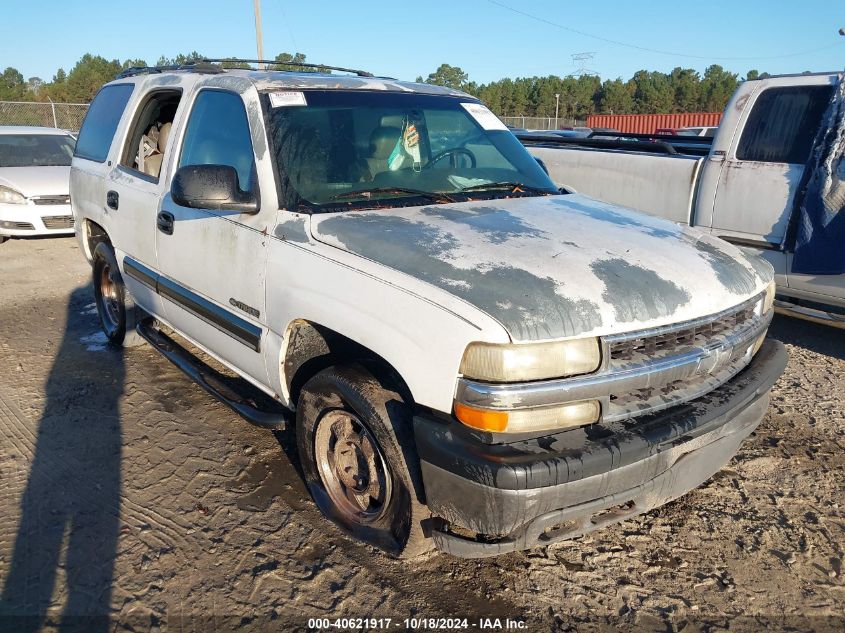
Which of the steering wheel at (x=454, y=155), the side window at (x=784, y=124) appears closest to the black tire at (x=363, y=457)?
the steering wheel at (x=454, y=155)

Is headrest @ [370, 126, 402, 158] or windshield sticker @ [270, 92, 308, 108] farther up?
windshield sticker @ [270, 92, 308, 108]

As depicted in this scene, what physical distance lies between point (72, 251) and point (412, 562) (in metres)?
8.38

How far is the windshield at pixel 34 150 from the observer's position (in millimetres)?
10203

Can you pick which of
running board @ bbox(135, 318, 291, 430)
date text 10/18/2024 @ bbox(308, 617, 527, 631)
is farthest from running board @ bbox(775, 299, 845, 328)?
running board @ bbox(135, 318, 291, 430)

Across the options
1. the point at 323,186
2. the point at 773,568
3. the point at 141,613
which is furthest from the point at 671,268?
the point at 141,613

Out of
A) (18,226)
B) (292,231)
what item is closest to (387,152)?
(292,231)

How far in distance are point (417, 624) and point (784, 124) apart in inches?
196

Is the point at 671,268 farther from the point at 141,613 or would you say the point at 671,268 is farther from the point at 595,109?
the point at 595,109

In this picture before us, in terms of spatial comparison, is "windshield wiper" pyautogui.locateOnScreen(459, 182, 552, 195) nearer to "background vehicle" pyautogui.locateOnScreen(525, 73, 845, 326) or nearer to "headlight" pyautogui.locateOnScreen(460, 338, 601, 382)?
"headlight" pyautogui.locateOnScreen(460, 338, 601, 382)

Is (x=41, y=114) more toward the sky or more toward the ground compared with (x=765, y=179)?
more toward the sky

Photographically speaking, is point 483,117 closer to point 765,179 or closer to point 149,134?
point 149,134

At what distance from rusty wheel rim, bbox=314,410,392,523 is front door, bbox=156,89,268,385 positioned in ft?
1.68

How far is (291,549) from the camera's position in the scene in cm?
288

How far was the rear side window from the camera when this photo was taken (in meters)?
4.85
